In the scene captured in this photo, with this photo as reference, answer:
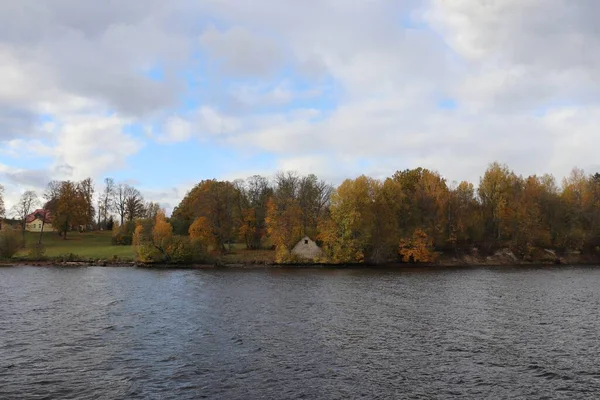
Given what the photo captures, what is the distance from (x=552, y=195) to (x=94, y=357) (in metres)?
105

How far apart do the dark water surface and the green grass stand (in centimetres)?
4279

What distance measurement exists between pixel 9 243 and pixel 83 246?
20.2 m

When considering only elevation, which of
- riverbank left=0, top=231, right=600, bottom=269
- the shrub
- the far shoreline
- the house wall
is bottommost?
the far shoreline

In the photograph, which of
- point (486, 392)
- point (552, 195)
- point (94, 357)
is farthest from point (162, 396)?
point (552, 195)

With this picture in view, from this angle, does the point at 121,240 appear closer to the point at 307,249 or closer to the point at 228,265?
the point at 228,265

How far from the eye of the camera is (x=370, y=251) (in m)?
89.6

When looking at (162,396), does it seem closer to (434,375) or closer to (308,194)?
(434,375)

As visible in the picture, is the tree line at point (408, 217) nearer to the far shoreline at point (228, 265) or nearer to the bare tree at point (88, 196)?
the far shoreline at point (228, 265)

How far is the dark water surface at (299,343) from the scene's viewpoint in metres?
19.3

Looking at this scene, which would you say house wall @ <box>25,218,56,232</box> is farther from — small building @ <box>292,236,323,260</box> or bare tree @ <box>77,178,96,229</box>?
small building @ <box>292,236,323,260</box>

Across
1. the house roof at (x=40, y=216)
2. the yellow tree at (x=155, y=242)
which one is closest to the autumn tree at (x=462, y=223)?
the yellow tree at (x=155, y=242)

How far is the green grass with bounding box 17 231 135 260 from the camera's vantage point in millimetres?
91188

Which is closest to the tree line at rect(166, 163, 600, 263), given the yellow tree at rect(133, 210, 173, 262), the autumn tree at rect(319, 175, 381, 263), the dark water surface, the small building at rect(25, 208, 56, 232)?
the autumn tree at rect(319, 175, 381, 263)

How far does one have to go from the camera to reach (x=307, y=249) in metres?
88.9
